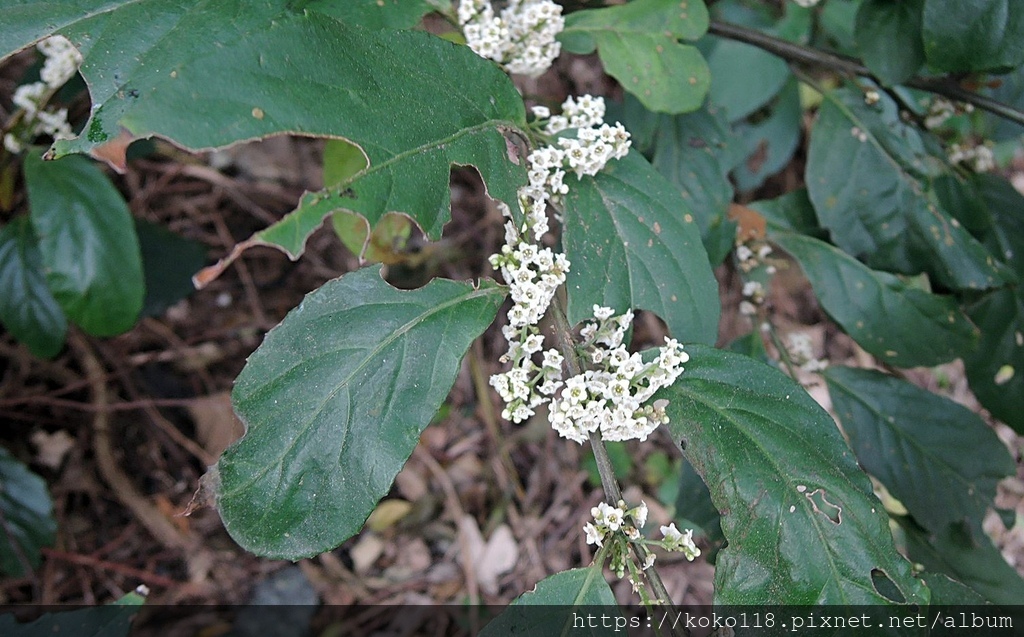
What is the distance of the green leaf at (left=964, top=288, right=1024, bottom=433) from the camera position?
1863mm

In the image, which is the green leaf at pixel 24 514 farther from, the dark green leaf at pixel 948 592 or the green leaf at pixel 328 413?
the dark green leaf at pixel 948 592

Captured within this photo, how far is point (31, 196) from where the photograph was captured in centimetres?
179

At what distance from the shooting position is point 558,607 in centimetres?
117

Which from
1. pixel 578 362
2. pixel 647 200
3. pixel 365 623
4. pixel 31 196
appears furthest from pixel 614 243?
pixel 365 623

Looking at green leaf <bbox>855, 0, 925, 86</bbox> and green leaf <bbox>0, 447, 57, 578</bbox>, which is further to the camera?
green leaf <bbox>0, 447, 57, 578</bbox>

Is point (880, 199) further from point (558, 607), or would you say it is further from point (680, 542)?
point (558, 607)

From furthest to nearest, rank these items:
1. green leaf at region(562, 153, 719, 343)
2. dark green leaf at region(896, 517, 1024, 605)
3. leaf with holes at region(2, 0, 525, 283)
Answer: dark green leaf at region(896, 517, 1024, 605)
green leaf at region(562, 153, 719, 343)
leaf with holes at region(2, 0, 525, 283)

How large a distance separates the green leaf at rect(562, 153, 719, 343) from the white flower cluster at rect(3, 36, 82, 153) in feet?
4.01

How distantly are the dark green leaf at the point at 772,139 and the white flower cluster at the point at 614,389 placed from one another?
5.15ft

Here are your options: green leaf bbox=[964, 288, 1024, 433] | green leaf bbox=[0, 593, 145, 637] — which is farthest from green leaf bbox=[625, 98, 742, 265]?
green leaf bbox=[0, 593, 145, 637]

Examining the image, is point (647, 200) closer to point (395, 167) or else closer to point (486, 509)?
point (395, 167)

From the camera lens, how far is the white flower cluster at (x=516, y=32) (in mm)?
1367

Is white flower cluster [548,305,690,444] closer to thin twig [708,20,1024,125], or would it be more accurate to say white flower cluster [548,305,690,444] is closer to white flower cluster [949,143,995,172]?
thin twig [708,20,1024,125]

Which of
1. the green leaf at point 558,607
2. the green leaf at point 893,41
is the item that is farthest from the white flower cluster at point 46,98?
the green leaf at point 893,41
